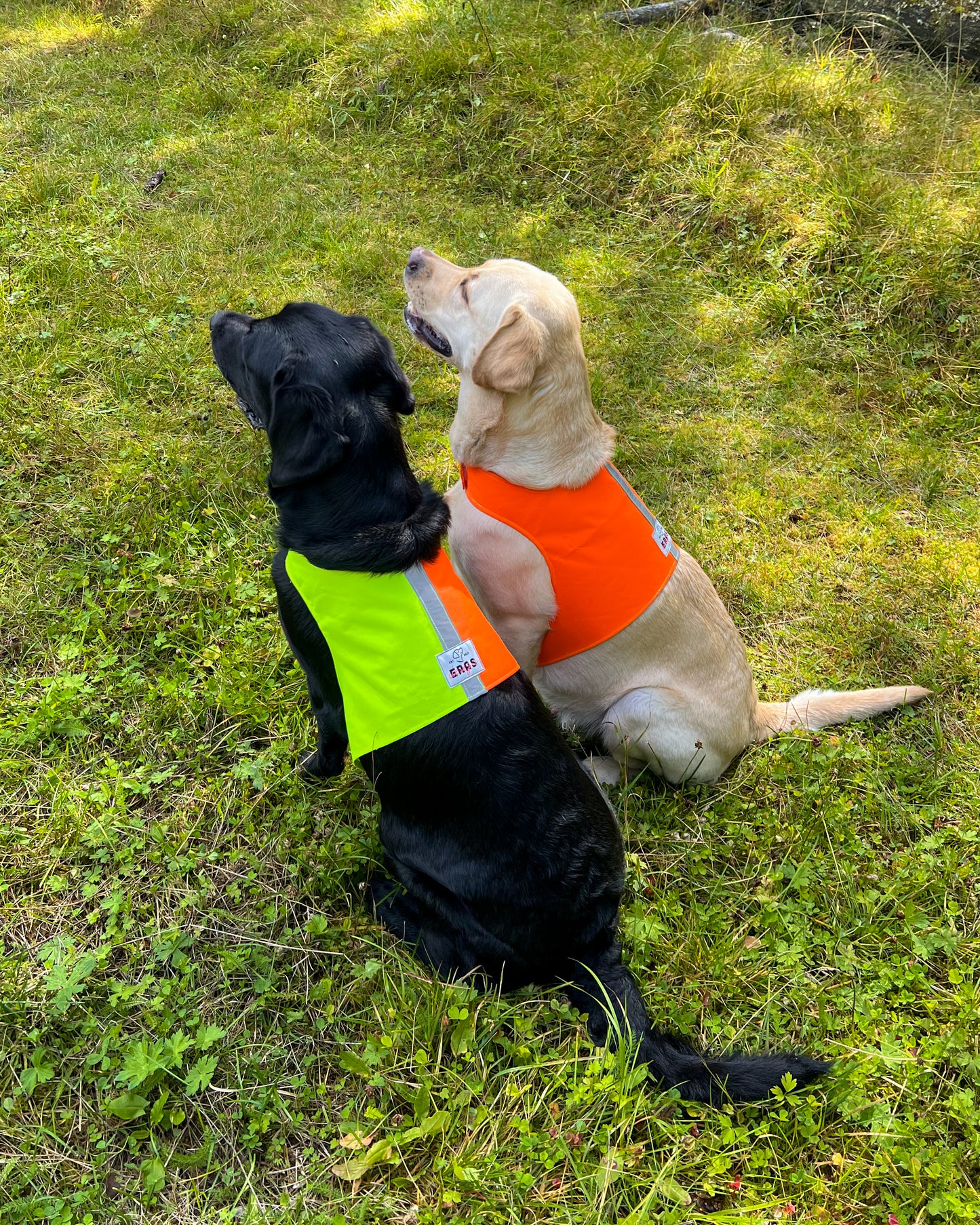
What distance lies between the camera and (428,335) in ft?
10.7

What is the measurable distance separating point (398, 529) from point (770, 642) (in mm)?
2264

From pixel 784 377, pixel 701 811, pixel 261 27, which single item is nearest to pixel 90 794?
pixel 701 811

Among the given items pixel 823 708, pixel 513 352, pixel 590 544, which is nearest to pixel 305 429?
pixel 513 352

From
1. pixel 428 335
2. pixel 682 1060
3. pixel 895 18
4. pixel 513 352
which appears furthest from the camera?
pixel 895 18

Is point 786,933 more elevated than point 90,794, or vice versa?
point 90,794

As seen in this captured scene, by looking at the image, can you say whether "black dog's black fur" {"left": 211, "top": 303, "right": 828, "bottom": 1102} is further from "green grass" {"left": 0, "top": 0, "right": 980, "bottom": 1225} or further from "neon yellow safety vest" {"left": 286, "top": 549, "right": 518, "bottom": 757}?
"green grass" {"left": 0, "top": 0, "right": 980, "bottom": 1225}

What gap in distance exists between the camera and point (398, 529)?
2.56m

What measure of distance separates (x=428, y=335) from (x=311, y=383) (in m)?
0.97

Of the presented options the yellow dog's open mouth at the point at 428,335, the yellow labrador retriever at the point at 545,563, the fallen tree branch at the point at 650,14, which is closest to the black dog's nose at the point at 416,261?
the yellow labrador retriever at the point at 545,563

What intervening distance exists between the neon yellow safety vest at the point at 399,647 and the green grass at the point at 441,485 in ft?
2.50

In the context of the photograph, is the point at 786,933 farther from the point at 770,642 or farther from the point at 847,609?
the point at 847,609

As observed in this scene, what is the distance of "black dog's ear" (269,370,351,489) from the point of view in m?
2.45

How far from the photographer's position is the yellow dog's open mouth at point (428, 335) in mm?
3250

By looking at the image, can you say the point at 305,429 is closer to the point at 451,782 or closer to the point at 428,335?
the point at 428,335
